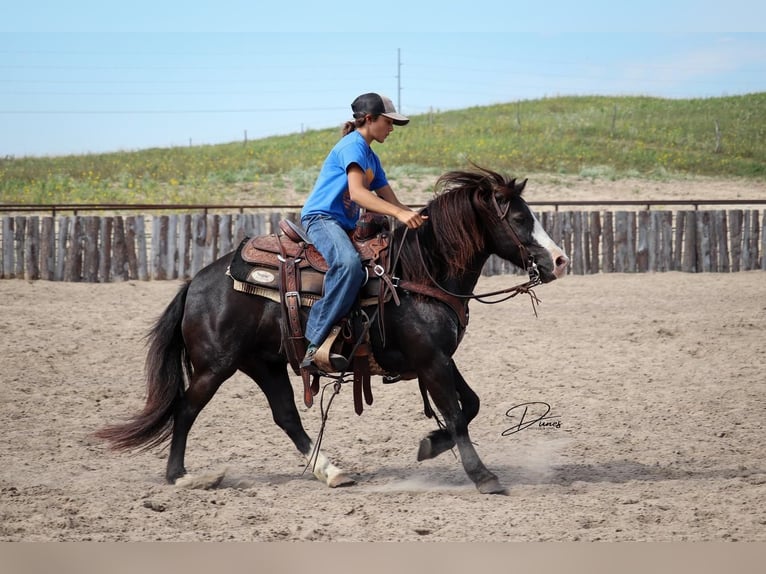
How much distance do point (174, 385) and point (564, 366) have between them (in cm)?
430

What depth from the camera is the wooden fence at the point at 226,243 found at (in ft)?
49.5

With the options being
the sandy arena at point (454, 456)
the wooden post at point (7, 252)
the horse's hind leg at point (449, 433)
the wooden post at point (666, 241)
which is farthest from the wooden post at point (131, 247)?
the horse's hind leg at point (449, 433)

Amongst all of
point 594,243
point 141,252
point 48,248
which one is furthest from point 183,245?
point 594,243

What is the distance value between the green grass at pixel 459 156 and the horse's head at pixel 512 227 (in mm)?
18366

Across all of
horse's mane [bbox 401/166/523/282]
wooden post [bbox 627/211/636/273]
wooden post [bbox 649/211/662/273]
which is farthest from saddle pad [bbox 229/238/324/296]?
wooden post [bbox 649/211/662/273]

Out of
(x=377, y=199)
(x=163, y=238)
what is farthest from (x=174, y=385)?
(x=163, y=238)

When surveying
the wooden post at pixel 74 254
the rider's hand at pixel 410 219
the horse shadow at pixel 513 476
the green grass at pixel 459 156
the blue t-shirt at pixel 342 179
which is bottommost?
the horse shadow at pixel 513 476

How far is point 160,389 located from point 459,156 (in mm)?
25651

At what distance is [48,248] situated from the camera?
49.5 feet

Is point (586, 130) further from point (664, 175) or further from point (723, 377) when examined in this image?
point (723, 377)

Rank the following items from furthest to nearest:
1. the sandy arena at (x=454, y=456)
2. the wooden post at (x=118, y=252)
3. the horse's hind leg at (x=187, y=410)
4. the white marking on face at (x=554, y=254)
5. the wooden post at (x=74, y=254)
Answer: the wooden post at (x=118, y=252) → the wooden post at (x=74, y=254) → the horse's hind leg at (x=187, y=410) → the white marking on face at (x=554, y=254) → the sandy arena at (x=454, y=456)

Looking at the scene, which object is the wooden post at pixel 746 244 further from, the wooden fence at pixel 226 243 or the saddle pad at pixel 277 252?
the saddle pad at pixel 277 252

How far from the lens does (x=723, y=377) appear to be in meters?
8.04

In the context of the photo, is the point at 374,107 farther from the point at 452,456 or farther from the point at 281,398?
the point at 452,456
